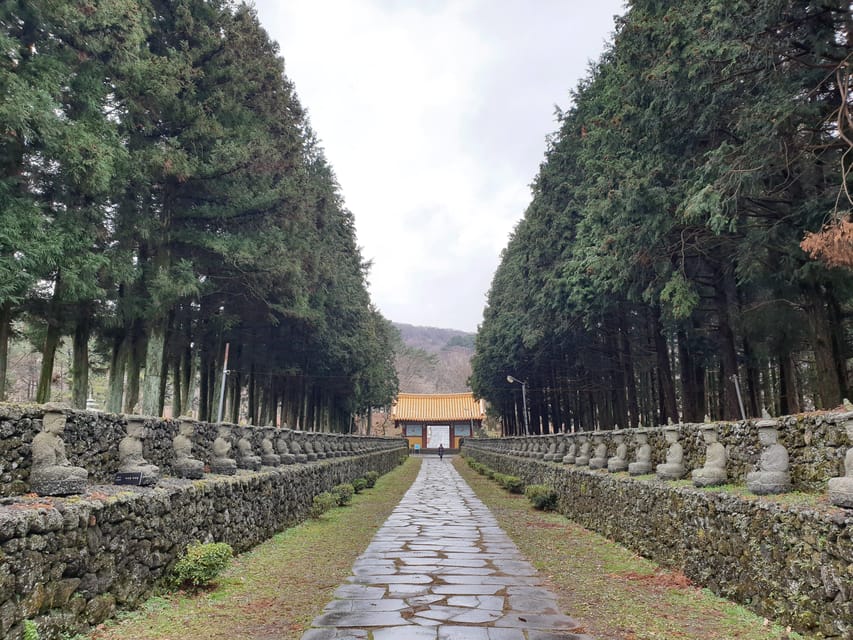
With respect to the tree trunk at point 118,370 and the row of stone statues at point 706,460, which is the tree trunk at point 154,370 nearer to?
the tree trunk at point 118,370

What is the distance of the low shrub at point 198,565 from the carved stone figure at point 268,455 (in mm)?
4919

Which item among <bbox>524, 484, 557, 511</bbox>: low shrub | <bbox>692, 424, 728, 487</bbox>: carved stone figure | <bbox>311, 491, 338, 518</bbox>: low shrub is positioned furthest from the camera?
<bbox>524, 484, 557, 511</bbox>: low shrub

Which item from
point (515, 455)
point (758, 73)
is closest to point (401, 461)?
point (515, 455)

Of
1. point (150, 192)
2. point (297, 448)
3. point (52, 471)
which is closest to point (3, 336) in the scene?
point (150, 192)

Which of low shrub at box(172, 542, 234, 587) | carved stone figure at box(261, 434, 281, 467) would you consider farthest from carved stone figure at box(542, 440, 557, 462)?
low shrub at box(172, 542, 234, 587)

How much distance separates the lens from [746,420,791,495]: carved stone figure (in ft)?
16.7

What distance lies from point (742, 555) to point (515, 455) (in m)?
15.7

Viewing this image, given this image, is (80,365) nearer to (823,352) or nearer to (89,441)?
(89,441)

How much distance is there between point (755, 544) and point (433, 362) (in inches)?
2650

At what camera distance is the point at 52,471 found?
4.54m

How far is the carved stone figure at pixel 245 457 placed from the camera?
9273 millimetres

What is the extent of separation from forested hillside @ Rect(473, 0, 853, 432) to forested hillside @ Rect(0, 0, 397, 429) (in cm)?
800

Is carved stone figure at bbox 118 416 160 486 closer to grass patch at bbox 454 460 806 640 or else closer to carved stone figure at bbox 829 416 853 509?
grass patch at bbox 454 460 806 640

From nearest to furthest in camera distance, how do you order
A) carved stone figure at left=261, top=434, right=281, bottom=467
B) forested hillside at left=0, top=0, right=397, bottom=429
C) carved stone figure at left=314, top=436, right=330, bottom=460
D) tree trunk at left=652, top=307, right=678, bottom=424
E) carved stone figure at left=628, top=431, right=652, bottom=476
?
carved stone figure at left=628, top=431, right=652, bottom=476, carved stone figure at left=261, top=434, right=281, bottom=467, forested hillside at left=0, top=0, right=397, bottom=429, carved stone figure at left=314, top=436, right=330, bottom=460, tree trunk at left=652, top=307, right=678, bottom=424
